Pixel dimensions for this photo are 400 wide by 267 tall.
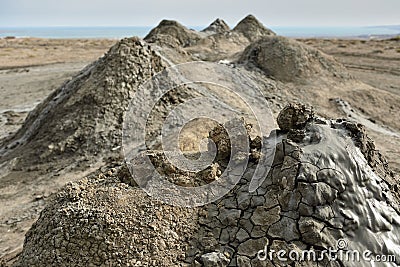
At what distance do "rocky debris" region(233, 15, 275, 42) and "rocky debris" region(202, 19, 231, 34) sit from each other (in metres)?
2.39

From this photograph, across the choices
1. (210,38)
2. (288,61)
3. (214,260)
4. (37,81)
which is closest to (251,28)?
(210,38)

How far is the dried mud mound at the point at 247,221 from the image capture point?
10.1 feet

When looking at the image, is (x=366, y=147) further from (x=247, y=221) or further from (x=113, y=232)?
(x=113, y=232)

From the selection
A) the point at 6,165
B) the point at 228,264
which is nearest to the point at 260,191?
the point at 228,264

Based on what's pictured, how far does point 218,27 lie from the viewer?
2273 cm

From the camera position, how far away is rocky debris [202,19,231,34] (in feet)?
72.9

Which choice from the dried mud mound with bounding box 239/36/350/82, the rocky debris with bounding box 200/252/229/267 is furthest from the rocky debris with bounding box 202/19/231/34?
the rocky debris with bounding box 200/252/229/267

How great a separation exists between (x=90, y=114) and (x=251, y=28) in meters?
14.1

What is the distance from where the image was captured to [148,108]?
7.24m

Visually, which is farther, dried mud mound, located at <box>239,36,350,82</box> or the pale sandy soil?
dried mud mound, located at <box>239,36,350,82</box>

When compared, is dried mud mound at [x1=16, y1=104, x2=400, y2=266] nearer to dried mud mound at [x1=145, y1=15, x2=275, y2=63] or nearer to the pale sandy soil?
the pale sandy soil

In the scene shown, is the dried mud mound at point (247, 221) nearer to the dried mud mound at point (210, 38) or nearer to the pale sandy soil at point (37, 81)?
the pale sandy soil at point (37, 81)

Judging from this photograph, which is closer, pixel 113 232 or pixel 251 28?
pixel 113 232

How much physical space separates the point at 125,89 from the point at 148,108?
0.60 m
